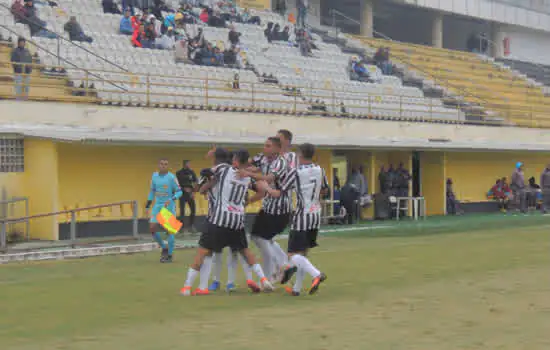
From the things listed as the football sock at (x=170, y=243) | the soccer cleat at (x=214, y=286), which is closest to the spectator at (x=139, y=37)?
the football sock at (x=170, y=243)

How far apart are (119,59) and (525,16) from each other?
1411 inches

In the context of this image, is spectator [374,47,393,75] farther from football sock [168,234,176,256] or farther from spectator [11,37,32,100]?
football sock [168,234,176,256]

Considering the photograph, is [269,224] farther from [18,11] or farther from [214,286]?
[18,11]

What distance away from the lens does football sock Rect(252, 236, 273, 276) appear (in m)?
11.6

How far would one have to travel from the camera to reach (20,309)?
9.96 meters

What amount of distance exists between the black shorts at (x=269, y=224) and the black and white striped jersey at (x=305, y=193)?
494 millimetres

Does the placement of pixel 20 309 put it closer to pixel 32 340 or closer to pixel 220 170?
pixel 32 340

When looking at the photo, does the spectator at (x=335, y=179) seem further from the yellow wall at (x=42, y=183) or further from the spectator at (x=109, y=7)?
the yellow wall at (x=42, y=183)

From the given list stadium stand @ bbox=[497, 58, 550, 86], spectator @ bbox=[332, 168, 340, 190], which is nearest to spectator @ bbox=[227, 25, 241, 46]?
spectator @ bbox=[332, 168, 340, 190]

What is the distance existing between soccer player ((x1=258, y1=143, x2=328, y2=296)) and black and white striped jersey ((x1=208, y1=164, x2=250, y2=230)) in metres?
Answer: 0.37

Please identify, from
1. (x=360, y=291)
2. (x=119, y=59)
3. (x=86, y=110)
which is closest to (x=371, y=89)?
(x=119, y=59)

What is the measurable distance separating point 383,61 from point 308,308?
2976cm

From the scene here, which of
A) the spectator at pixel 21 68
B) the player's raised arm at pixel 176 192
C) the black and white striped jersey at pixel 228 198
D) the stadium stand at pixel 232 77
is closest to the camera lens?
the black and white striped jersey at pixel 228 198

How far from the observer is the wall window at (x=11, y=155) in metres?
19.7
